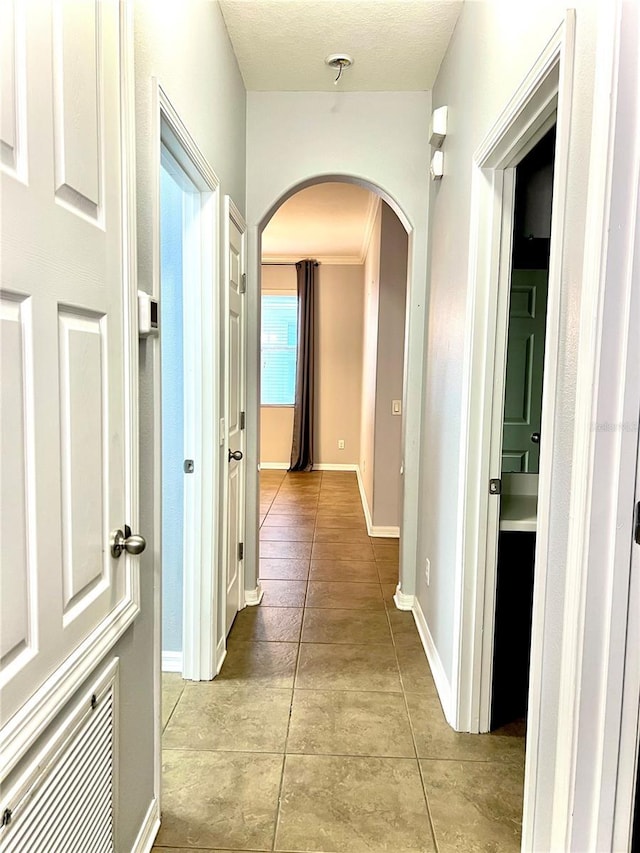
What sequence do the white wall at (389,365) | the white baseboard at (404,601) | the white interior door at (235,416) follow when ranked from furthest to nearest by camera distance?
the white wall at (389,365), the white baseboard at (404,601), the white interior door at (235,416)

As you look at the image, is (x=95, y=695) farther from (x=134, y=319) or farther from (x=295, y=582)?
(x=295, y=582)

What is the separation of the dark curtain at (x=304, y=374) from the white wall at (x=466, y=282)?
174 inches

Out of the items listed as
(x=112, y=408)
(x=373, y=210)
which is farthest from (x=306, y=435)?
(x=112, y=408)

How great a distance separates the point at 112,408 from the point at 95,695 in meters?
0.57

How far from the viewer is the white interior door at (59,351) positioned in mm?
801

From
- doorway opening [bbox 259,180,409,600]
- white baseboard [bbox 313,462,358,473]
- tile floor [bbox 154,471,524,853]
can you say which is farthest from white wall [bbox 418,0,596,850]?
white baseboard [bbox 313,462,358,473]

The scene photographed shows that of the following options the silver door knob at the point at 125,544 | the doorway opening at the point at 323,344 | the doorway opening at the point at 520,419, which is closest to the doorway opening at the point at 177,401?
the silver door knob at the point at 125,544

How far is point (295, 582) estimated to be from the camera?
3.45m

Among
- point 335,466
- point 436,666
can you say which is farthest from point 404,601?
point 335,466

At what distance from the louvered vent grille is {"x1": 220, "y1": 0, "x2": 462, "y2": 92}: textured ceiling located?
242 cm

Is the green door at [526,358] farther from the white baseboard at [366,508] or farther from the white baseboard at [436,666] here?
the white baseboard at [366,508]

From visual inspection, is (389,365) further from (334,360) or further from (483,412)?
(334,360)

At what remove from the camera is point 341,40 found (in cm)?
236

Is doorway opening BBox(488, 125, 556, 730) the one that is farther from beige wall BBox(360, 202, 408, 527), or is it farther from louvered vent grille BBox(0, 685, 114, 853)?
beige wall BBox(360, 202, 408, 527)
